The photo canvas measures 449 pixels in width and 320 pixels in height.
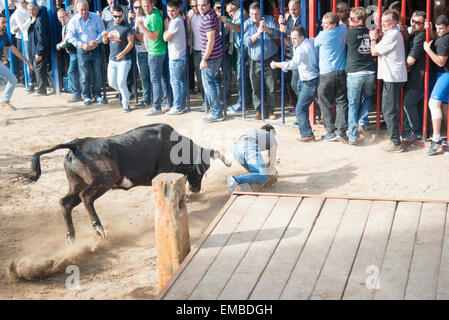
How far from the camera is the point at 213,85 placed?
36.0 ft

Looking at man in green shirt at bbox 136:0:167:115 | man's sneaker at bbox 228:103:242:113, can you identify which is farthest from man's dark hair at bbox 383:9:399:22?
man in green shirt at bbox 136:0:167:115

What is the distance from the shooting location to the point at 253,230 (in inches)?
226

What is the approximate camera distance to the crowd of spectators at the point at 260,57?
28.9 ft

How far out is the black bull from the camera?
21.9 ft

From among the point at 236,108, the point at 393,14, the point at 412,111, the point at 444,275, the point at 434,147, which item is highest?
the point at 393,14

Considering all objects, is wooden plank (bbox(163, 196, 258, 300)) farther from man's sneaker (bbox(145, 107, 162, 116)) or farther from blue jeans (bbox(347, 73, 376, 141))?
man's sneaker (bbox(145, 107, 162, 116))

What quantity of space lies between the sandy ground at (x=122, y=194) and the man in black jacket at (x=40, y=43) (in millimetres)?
2432

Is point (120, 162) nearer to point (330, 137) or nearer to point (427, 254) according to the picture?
point (427, 254)

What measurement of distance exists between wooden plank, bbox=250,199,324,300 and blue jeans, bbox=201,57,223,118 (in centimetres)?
495

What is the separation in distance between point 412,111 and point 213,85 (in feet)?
11.0

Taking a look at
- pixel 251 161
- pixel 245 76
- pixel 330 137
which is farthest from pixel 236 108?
pixel 251 161

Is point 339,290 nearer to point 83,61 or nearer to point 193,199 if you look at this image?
point 193,199

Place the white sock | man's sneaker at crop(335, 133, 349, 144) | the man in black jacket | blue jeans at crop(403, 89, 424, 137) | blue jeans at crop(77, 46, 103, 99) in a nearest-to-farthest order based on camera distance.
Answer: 1. the white sock
2. blue jeans at crop(403, 89, 424, 137)
3. man's sneaker at crop(335, 133, 349, 144)
4. blue jeans at crop(77, 46, 103, 99)
5. the man in black jacket
